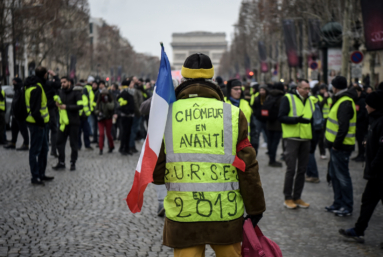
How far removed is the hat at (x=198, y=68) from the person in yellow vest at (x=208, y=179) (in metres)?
0.18

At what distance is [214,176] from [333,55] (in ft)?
69.9

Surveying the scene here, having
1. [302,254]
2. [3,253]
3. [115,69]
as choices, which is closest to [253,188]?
[302,254]

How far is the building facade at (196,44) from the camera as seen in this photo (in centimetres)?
13750

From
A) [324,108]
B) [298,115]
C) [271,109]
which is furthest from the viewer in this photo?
[324,108]

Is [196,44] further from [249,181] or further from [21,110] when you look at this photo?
[249,181]

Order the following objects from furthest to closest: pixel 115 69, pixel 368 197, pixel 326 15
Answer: pixel 115 69
pixel 326 15
pixel 368 197

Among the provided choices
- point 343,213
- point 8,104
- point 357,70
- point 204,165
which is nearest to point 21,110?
point 343,213

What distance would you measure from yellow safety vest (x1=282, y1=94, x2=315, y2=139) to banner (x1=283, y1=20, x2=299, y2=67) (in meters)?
23.6

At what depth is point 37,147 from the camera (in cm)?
861

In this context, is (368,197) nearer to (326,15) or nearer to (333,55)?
(333,55)

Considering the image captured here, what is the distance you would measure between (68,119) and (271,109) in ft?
14.2

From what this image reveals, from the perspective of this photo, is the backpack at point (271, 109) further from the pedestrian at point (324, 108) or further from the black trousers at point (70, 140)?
the black trousers at point (70, 140)

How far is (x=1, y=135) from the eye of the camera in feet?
49.3

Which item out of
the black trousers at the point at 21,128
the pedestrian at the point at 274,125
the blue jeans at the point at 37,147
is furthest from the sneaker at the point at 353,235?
the black trousers at the point at 21,128
